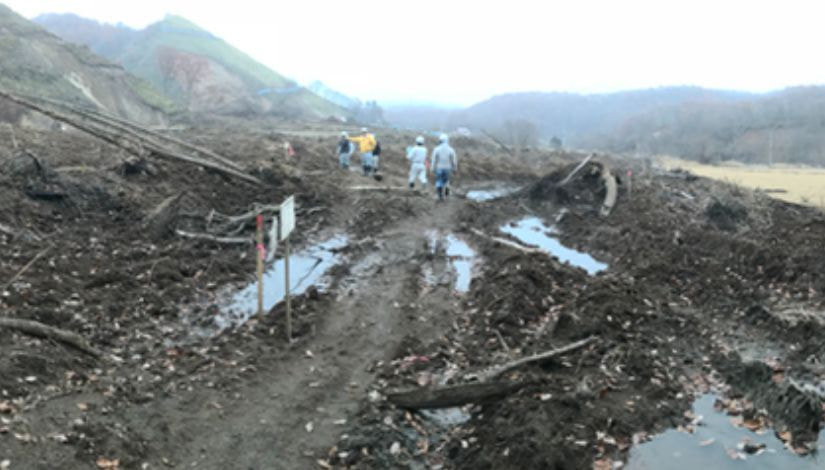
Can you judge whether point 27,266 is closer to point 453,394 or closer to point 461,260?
point 453,394

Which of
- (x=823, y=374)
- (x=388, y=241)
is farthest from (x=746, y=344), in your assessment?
(x=388, y=241)

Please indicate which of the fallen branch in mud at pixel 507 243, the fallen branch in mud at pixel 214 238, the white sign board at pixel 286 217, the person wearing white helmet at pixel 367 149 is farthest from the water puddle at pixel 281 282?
the person wearing white helmet at pixel 367 149

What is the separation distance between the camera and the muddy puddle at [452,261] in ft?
35.7

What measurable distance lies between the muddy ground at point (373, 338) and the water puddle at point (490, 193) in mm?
5372

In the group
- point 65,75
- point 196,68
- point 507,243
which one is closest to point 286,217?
point 507,243

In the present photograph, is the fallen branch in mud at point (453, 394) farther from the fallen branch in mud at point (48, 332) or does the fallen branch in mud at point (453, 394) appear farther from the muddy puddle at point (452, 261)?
the muddy puddle at point (452, 261)

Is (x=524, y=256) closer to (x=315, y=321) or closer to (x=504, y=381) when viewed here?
(x=315, y=321)

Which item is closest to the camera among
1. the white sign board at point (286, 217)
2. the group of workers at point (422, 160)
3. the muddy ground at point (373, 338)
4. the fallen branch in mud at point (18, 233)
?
the muddy ground at point (373, 338)

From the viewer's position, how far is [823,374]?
6906 millimetres

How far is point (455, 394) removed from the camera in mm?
6676

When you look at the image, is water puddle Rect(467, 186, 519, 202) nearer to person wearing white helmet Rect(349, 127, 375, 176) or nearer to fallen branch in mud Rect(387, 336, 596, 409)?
person wearing white helmet Rect(349, 127, 375, 176)

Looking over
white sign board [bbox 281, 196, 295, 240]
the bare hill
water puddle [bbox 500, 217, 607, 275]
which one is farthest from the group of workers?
the bare hill

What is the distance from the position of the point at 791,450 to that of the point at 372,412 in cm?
372

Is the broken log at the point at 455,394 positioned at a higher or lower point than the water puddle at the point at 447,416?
higher
